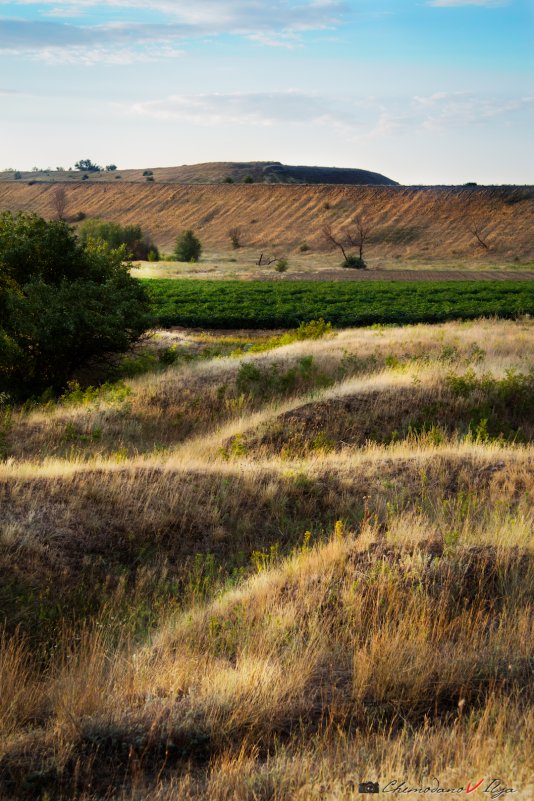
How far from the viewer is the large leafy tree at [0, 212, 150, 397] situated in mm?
18969

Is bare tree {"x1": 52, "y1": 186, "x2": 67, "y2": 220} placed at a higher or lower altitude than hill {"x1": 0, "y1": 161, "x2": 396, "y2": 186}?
lower

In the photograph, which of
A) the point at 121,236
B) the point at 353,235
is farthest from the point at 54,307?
the point at 353,235

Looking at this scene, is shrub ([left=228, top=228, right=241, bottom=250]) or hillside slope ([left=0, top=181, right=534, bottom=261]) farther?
shrub ([left=228, top=228, right=241, bottom=250])

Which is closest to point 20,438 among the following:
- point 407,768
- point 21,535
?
point 21,535

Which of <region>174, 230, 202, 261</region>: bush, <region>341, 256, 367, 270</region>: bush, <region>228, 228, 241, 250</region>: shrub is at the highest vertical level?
<region>228, 228, 241, 250</region>: shrub

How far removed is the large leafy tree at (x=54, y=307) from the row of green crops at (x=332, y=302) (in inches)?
122

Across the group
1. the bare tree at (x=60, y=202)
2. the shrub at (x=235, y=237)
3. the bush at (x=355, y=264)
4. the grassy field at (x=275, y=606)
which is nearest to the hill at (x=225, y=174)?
the bare tree at (x=60, y=202)

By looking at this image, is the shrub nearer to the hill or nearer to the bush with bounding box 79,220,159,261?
the bush with bounding box 79,220,159,261

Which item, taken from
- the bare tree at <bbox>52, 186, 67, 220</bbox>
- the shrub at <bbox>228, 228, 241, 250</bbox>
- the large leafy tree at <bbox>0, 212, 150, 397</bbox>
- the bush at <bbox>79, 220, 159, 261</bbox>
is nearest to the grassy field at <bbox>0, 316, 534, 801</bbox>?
the large leafy tree at <bbox>0, 212, 150, 397</bbox>

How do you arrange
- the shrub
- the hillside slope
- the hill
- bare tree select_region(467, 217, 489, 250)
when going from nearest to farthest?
1. bare tree select_region(467, 217, 489, 250)
2. the hillside slope
3. the shrub
4. the hill

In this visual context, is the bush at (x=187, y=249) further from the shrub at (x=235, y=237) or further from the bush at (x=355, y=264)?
the bush at (x=355, y=264)

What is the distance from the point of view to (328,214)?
7994 centimetres

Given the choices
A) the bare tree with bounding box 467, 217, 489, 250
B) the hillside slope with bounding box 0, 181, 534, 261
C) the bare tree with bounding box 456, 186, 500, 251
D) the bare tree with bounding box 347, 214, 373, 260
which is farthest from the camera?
the bare tree with bounding box 456, 186, 500, 251

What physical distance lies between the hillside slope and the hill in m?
21.8
